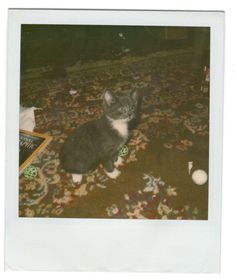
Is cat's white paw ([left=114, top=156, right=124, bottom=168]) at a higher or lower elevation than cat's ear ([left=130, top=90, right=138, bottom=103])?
lower

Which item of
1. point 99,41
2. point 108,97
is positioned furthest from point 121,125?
point 99,41

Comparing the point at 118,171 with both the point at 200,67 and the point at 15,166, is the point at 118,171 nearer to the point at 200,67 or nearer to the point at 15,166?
the point at 15,166

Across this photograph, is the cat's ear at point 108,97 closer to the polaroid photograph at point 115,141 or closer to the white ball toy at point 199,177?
the polaroid photograph at point 115,141

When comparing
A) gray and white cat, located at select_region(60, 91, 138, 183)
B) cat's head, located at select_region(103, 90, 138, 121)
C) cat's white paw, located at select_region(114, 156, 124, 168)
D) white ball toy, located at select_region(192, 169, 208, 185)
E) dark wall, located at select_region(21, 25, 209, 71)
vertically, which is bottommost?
white ball toy, located at select_region(192, 169, 208, 185)

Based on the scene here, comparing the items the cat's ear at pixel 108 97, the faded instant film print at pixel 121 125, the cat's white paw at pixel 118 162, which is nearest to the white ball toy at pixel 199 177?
the faded instant film print at pixel 121 125

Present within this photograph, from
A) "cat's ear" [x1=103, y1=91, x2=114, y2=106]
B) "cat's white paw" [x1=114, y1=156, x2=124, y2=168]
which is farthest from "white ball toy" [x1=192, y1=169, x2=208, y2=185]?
"cat's ear" [x1=103, y1=91, x2=114, y2=106]

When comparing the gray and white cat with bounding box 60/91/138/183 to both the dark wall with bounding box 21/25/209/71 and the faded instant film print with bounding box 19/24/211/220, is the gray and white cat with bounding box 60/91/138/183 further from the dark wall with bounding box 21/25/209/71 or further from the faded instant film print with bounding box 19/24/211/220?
the dark wall with bounding box 21/25/209/71
